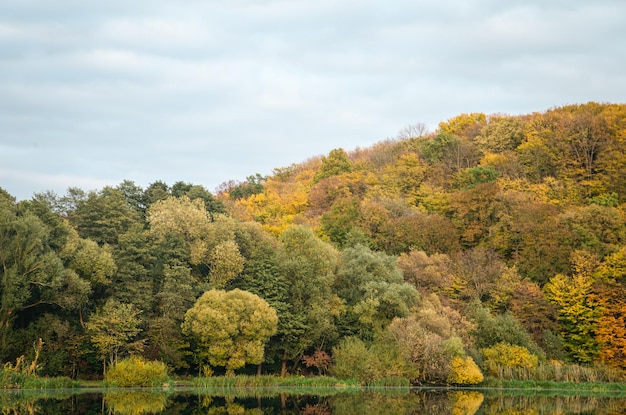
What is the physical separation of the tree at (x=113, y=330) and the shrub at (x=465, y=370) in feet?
61.4

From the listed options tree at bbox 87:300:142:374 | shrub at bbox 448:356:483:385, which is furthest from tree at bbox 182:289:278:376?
shrub at bbox 448:356:483:385

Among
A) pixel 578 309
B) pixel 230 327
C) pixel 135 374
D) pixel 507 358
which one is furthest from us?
pixel 578 309

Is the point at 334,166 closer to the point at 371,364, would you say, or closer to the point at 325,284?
the point at 325,284

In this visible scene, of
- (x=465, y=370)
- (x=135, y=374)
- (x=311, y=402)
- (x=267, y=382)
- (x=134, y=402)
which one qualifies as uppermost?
(x=135, y=374)

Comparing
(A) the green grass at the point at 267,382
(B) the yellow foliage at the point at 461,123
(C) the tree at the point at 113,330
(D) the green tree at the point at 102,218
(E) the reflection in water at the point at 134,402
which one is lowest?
(A) the green grass at the point at 267,382

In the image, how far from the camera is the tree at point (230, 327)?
42.2 meters

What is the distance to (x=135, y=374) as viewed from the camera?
1580 inches

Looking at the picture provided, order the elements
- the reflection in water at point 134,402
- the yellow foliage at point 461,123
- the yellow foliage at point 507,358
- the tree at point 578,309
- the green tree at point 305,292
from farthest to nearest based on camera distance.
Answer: the yellow foliage at point 461,123 → the tree at point 578,309 → the green tree at point 305,292 → the yellow foliage at point 507,358 → the reflection in water at point 134,402

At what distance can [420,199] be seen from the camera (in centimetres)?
7112

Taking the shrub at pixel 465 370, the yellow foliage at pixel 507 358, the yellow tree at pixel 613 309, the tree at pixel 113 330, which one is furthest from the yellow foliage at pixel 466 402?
the tree at pixel 113 330

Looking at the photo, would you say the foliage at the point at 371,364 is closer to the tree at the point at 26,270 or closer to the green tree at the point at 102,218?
the tree at the point at 26,270

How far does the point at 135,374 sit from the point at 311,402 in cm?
1214

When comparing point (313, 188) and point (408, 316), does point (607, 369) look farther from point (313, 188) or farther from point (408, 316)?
point (313, 188)

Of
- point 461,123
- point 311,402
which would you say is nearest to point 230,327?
point 311,402
